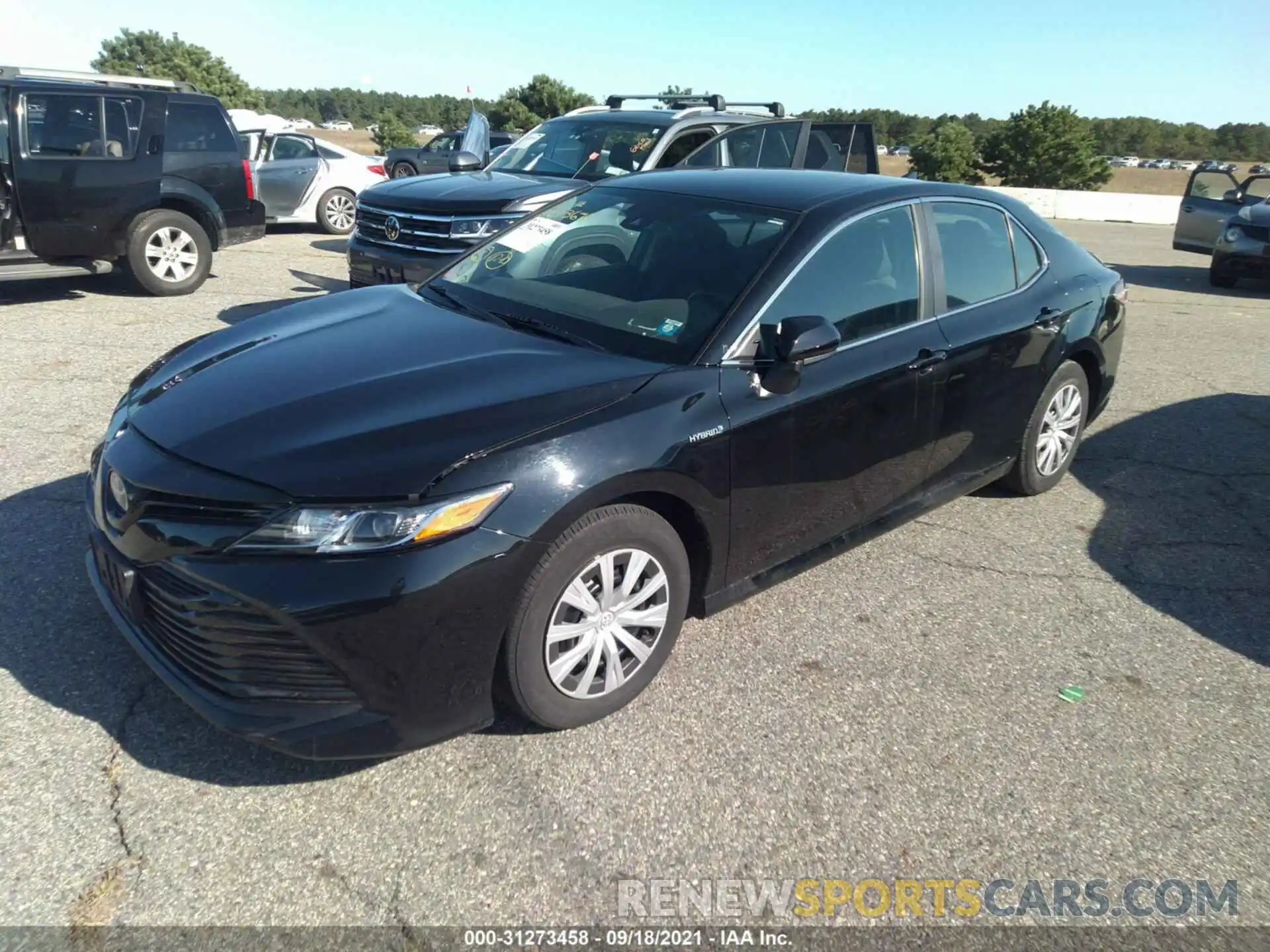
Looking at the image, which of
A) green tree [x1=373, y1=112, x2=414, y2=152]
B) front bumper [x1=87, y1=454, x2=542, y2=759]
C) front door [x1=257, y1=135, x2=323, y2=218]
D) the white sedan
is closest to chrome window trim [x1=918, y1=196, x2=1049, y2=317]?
front bumper [x1=87, y1=454, x2=542, y2=759]

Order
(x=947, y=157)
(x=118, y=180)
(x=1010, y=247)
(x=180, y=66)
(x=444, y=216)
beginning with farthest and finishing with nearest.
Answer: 1. (x=180, y=66)
2. (x=947, y=157)
3. (x=118, y=180)
4. (x=444, y=216)
5. (x=1010, y=247)

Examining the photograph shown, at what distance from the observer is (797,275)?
3467mm

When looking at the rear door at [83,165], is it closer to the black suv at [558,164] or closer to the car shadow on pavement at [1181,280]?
the black suv at [558,164]

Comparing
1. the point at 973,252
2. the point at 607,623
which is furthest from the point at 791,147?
the point at 607,623

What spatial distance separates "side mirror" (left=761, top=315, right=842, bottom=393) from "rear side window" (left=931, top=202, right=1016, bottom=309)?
1.10m

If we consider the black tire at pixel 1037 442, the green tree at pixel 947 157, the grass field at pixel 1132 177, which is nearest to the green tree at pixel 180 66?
the grass field at pixel 1132 177

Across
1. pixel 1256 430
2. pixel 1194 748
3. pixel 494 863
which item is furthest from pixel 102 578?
pixel 1256 430

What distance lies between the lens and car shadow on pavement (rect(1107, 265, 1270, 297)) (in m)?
13.0

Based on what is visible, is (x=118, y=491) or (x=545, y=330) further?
(x=545, y=330)

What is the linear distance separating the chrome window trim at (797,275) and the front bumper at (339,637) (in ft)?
3.44

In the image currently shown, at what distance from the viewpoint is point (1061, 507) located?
16.4ft

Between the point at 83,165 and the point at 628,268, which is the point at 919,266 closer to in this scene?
the point at 628,268

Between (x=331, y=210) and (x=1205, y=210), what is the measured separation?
12.9 m

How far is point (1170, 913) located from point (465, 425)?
2300 millimetres
